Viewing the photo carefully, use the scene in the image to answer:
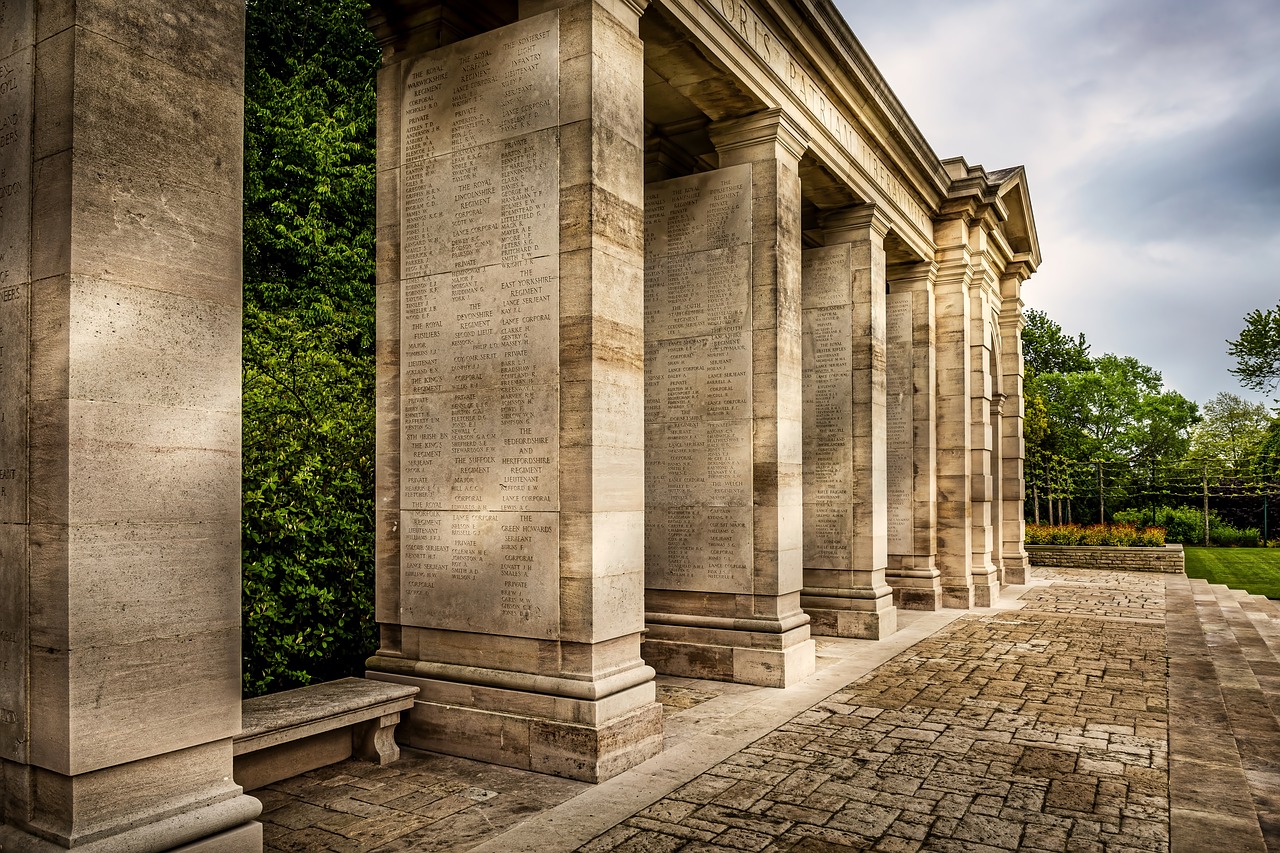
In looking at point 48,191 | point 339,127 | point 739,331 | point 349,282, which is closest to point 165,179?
point 48,191

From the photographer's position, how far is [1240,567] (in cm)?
2653

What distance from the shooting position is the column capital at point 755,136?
10023 mm

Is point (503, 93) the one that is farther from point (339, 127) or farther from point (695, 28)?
point (339, 127)

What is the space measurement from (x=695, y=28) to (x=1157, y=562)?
2316cm

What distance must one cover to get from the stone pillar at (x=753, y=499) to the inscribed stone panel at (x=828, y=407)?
307 cm

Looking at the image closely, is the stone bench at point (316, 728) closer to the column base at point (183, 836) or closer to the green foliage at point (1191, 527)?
the column base at point (183, 836)

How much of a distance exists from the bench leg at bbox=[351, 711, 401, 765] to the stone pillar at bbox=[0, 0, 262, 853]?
7.85 ft

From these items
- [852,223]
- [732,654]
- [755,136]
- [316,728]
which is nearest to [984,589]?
[852,223]

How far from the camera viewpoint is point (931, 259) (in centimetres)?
1697

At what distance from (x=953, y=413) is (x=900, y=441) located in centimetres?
186

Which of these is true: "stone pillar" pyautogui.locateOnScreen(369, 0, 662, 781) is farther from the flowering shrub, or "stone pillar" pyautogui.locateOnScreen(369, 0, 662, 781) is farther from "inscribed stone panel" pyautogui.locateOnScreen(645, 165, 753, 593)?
the flowering shrub

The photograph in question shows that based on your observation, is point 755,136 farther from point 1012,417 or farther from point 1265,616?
point 1012,417

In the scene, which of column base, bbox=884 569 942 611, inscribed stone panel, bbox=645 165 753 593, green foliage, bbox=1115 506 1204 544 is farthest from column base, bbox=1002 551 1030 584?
green foliage, bbox=1115 506 1204 544

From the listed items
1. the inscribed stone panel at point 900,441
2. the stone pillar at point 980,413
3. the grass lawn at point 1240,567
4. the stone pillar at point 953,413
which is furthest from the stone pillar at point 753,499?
the grass lawn at point 1240,567
